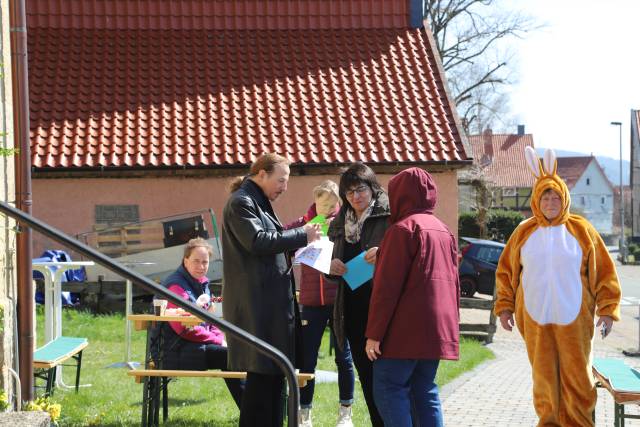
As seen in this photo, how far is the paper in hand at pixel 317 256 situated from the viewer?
573 cm

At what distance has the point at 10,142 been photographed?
6.61 metres

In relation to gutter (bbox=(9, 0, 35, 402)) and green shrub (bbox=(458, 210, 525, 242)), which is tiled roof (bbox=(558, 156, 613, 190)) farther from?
gutter (bbox=(9, 0, 35, 402))

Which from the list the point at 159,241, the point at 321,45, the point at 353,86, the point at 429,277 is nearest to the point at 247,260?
the point at 429,277

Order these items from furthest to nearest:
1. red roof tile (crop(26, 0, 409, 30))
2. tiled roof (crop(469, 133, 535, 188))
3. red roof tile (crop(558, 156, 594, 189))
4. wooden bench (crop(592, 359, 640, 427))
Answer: red roof tile (crop(558, 156, 594, 189))
tiled roof (crop(469, 133, 535, 188))
red roof tile (crop(26, 0, 409, 30))
wooden bench (crop(592, 359, 640, 427))

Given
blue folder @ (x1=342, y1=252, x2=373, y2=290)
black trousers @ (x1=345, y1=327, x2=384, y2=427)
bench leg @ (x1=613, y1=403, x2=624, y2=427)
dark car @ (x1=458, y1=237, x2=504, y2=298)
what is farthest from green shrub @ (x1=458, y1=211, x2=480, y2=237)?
blue folder @ (x1=342, y1=252, x2=373, y2=290)

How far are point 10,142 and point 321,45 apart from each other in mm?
12402

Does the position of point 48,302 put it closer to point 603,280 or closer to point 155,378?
point 155,378

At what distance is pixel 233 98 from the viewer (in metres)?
17.2

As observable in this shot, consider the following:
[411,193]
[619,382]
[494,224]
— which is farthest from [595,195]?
[411,193]

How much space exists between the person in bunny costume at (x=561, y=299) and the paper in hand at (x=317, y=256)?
1.37m

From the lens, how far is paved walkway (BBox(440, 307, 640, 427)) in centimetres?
768

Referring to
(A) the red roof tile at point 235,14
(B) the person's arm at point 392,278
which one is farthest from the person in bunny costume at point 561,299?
(A) the red roof tile at point 235,14

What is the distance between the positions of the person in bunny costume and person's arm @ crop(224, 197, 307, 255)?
1709 millimetres

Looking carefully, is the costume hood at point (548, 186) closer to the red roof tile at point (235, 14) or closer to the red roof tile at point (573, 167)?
the red roof tile at point (235, 14)
